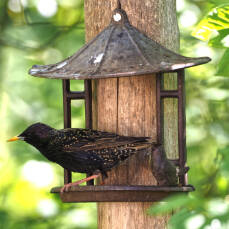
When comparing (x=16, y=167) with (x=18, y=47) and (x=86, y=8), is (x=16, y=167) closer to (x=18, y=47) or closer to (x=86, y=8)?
(x=18, y=47)

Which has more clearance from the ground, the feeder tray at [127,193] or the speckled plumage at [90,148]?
the speckled plumage at [90,148]

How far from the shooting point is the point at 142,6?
490 cm

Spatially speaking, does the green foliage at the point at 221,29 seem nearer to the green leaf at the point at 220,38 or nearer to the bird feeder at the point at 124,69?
the green leaf at the point at 220,38

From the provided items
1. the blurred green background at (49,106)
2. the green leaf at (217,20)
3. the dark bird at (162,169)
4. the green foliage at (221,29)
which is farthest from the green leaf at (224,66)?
the blurred green background at (49,106)

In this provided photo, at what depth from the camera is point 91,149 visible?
15.6ft

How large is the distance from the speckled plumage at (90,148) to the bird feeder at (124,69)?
146 millimetres

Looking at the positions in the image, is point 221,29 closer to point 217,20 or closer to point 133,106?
point 217,20

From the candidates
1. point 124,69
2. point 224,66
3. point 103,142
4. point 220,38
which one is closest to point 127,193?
point 103,142

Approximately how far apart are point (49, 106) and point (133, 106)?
8.96ft

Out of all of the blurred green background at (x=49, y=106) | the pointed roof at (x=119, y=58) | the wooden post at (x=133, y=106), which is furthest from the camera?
the blurred green background at (x=49, y=106)

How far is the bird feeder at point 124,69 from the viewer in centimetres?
438

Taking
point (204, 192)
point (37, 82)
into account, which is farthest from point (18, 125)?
point (204, 192)

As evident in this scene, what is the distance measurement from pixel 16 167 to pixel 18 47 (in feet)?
5.22

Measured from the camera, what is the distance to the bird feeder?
4379 mm
